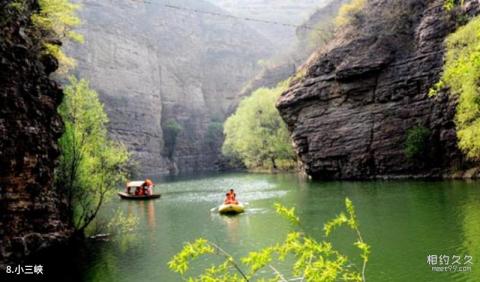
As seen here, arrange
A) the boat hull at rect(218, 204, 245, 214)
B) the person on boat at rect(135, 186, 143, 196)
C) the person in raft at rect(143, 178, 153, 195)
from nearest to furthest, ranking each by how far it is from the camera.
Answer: the boat hull at rect(218, 204, 245, 214) → the person in raft at rect(143, 178, 153, 195) → the person on boat at rect(135, 186, 143, 196)

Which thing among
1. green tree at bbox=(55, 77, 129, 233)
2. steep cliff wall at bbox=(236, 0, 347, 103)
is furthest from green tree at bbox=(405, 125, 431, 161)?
steep cliff wall at bbox=(236, 0, 347, 103)

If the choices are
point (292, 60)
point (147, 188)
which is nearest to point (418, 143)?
point (147, 188)

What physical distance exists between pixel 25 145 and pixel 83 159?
5170 millimetres

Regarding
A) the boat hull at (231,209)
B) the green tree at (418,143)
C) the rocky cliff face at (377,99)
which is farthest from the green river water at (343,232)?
the rocky cliff face at (377,99)

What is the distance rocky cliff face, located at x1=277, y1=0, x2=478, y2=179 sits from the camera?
41.7m

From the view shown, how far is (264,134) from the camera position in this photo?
222 feet

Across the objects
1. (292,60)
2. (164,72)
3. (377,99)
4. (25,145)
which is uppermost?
(164,72)

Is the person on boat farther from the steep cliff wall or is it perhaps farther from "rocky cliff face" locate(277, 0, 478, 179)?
the steep cliff wall

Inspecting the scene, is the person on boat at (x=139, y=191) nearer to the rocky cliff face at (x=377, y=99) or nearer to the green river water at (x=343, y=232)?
the green river water at (x=343, y=232)

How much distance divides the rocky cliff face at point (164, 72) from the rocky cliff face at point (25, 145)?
252ft

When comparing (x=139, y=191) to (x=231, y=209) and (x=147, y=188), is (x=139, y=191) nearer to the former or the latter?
(x=147, y=188)

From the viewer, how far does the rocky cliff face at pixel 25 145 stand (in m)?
16.7

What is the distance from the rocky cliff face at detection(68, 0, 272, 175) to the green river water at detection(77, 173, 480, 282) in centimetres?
6663

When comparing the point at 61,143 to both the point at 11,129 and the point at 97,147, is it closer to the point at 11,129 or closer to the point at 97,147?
the point at 97,147
